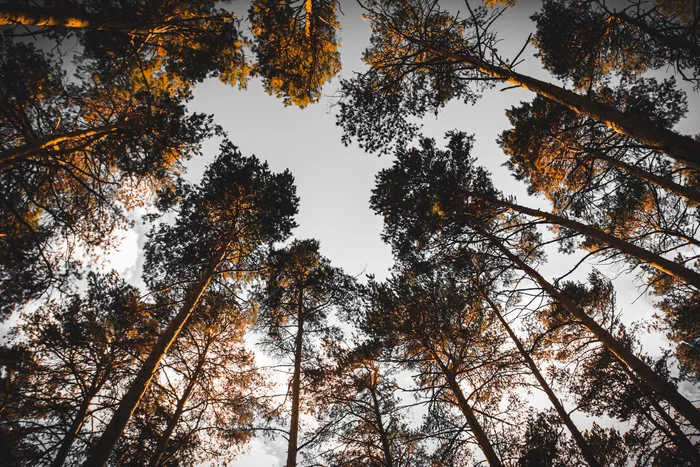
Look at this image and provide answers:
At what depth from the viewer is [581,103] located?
3389 millimetres

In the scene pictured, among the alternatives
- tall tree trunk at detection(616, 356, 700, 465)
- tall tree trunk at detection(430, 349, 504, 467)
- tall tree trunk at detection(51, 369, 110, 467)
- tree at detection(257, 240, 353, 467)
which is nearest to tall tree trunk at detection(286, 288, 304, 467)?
tree at detection(257, 240, 353, 467)

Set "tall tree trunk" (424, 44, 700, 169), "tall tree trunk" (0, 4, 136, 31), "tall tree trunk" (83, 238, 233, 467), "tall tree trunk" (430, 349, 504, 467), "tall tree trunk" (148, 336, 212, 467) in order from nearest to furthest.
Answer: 1. "tall tree trunk" (424, 44, 700, 169)
2. "tall tree trunk" (0, 4, 136, 31)
3. "tall tree trunk" (83, 238, 233, 467)
4. "tall tree trunk" (430, 349, 504, 467)
5. "tall tree trunk" (148, 336, 212, 467)

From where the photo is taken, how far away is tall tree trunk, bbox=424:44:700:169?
8.84ft

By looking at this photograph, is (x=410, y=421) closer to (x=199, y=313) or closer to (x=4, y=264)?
(x=199, y=313)

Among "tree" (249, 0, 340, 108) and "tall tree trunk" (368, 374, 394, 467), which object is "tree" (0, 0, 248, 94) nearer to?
"tree" (249, 0, 340, 108)

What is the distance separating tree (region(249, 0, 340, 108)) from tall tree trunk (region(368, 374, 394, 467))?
1005 cm

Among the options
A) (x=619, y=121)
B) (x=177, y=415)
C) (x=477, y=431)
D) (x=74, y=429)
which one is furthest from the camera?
(x=177, y=415)

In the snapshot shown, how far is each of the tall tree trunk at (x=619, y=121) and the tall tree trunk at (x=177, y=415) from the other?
855 cm

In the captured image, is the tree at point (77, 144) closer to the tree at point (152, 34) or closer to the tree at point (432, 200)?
the tree at point (152, 34)

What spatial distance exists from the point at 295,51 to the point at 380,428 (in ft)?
39.3

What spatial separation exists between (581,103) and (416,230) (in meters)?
5.61

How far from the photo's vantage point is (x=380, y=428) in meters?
9.05

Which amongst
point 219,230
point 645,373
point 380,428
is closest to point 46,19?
point 219,230

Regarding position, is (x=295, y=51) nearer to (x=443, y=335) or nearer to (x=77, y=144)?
(x=77, y=144)
